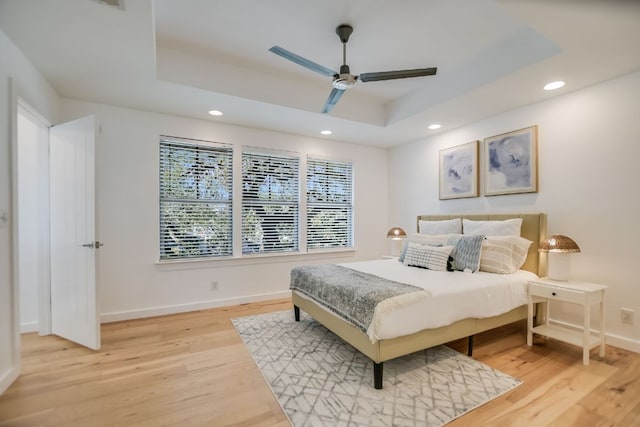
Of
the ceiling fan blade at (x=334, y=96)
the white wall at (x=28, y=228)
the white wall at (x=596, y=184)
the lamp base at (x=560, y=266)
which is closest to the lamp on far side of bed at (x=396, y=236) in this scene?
the white wall at (x=596, y=184)

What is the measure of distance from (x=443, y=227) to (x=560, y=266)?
1.35 metres

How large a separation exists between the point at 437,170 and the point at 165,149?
380 cm

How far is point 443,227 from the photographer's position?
3.89 meters

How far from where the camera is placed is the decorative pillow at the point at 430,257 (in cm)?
312

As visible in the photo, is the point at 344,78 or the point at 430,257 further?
the point at 430,257

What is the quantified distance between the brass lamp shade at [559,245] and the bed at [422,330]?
382mm

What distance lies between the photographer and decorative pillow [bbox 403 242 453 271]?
10.2 ft

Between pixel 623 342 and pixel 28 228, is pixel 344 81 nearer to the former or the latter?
pixel 623 342

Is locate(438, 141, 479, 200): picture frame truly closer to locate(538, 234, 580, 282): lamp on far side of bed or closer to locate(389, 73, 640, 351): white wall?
locate(389, 73, 640, 351): white wall

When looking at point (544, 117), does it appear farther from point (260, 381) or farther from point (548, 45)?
point (260, 381)

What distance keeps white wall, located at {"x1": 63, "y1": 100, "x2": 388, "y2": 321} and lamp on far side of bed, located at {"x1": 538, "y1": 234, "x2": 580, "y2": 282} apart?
10.6 ft

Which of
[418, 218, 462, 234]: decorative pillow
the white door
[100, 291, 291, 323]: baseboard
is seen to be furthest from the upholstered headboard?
the white door

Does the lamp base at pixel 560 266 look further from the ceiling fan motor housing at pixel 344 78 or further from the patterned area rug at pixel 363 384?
the ceiling fan motor housing at pixel 344 78

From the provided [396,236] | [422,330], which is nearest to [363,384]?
[422,330]
